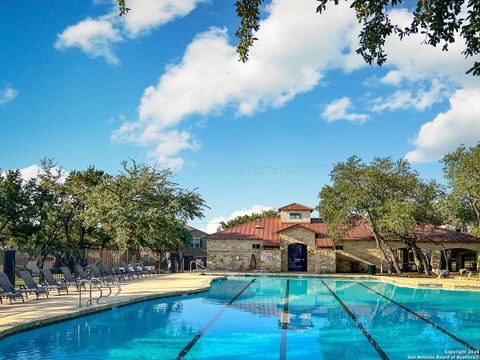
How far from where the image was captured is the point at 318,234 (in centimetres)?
3678

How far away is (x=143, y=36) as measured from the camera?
696 inches

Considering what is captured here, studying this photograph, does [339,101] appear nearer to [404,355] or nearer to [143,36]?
[143,36]

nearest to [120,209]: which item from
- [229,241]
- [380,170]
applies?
[229,241]

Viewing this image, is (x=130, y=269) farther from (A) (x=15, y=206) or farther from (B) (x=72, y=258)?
(A) (x=15, y=206)

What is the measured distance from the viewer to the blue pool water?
9.65 meters

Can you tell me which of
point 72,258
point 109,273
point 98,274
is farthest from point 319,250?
point 98,274

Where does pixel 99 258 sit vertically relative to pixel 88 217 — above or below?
below

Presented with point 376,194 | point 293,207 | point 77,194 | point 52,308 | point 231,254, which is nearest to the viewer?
point 52,308

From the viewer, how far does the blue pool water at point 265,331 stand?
965 cm

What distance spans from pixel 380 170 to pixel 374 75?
9.03 m

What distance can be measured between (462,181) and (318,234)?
41.9ft

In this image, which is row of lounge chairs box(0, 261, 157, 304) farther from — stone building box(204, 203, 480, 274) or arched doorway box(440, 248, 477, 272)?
arched doorway box(440, 248, 477, 272)

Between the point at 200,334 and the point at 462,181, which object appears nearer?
the point at 200,334

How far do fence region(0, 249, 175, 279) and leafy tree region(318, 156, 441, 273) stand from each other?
12.6 m
